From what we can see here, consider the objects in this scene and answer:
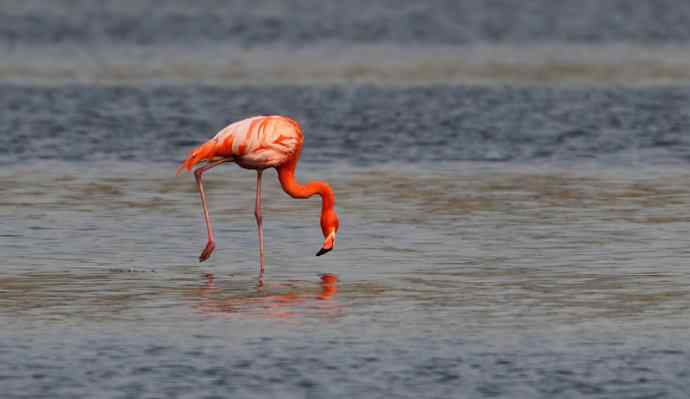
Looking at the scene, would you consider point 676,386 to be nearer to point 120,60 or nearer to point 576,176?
point 576,176

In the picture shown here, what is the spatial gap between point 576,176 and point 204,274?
8.59 metres

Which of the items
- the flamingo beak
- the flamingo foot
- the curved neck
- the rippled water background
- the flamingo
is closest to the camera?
the rippled water background

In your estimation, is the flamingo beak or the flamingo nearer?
the flamingo beak

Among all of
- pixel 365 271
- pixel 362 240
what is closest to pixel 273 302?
pixel 365 271

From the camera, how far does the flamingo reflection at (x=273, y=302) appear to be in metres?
13.1

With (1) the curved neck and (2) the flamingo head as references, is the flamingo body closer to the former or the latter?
(1) the curved neck

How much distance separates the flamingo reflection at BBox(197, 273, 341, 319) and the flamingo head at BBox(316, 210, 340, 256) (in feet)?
2.02

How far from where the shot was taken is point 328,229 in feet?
49.9

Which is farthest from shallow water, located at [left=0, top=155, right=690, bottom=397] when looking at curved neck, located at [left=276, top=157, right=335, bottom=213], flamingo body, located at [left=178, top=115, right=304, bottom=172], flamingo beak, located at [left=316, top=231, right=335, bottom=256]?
flamingo body, located at [left=178, top=115, right=304, bottom=172]

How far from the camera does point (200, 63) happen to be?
4584 cm

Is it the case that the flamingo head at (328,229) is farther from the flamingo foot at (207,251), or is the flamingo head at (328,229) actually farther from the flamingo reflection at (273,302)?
the flamingo foot at (207,251)

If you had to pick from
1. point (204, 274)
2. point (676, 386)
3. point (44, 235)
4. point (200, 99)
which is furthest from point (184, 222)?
point (200, 99)

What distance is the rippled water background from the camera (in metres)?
11.4

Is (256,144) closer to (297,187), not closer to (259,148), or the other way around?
(259,148)
